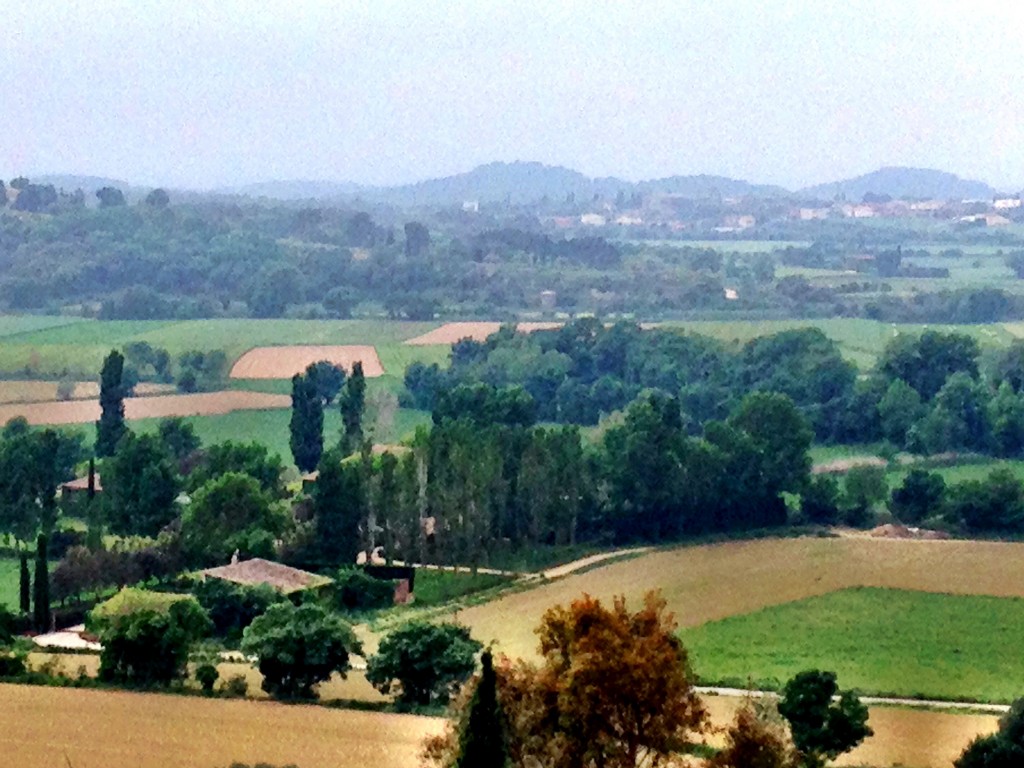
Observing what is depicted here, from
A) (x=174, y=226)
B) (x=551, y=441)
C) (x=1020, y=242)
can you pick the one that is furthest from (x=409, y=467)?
(x=1020, y=242)

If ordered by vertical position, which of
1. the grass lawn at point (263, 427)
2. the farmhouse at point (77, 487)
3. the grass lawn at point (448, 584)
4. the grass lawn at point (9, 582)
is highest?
the farmhouse at point (77, 487)

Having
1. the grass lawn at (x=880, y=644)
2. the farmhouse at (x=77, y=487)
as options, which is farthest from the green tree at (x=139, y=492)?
the grass lawn at (x=880, y=644)

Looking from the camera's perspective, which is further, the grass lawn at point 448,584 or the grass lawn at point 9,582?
the grass lawn at point 448,584

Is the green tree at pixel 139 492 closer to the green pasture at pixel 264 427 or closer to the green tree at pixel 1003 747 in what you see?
the green pasture at pixel 264 427

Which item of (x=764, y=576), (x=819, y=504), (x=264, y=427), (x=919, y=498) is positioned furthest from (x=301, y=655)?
(x=264, y=427)

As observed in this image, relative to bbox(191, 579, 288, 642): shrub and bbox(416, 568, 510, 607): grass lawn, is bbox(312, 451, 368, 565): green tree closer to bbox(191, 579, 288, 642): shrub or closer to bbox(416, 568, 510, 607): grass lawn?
bbox(416, 568, 510, 607): grass lawn

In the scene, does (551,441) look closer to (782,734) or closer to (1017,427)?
(1017,427)
